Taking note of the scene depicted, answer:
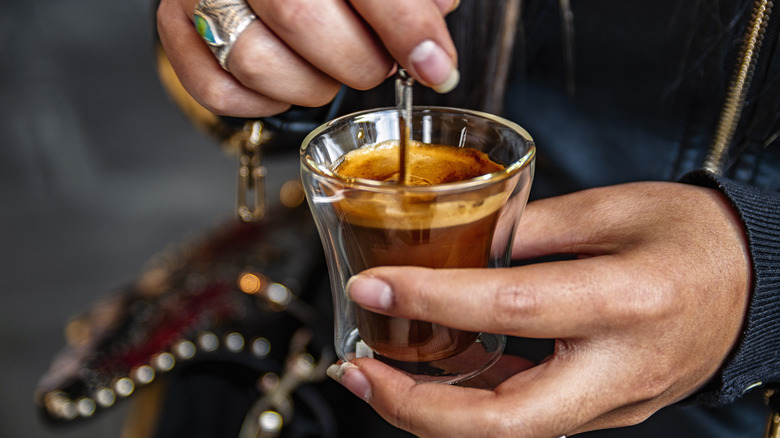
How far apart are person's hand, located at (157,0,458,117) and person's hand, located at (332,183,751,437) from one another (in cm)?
18

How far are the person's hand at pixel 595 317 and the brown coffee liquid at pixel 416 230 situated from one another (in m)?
0.04

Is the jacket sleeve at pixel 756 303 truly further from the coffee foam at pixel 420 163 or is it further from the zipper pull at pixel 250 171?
the zipper pull at pixel 250 171

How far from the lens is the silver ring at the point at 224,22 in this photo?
53 cm

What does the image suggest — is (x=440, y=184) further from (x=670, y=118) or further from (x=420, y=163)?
(x=670, y=118)

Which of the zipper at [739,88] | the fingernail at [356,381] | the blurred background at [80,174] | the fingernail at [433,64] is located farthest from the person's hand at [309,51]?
the blurred background at [80,174]

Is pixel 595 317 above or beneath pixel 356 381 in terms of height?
above

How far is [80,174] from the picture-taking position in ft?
8.88

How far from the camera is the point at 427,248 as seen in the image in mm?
556

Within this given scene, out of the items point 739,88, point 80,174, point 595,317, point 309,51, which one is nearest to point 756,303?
point 595,317

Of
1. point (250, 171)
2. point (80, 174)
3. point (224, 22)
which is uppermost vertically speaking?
point (224, 22)

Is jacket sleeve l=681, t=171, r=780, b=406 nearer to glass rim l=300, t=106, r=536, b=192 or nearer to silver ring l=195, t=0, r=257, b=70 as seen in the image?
glass rim l=300, t=106, r=536, b=192

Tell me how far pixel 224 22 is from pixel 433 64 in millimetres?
195

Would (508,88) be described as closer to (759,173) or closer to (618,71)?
(618,71)

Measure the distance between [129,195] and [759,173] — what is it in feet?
7.95
